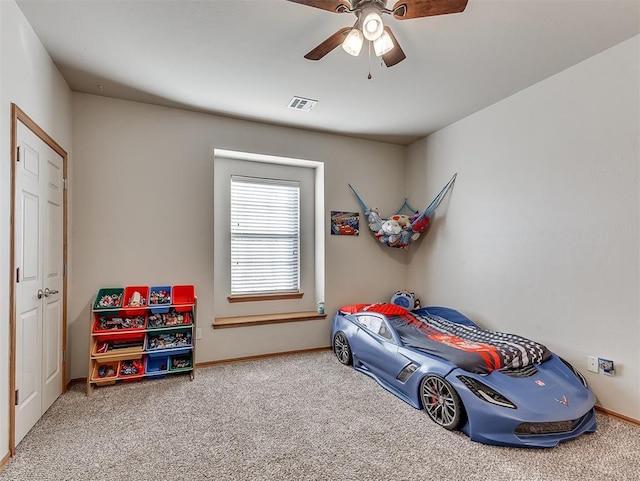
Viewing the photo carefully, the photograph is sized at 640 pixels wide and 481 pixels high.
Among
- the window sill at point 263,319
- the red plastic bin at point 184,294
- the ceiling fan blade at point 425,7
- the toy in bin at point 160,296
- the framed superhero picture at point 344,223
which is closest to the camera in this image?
the ceiling fan blade at point 425,7

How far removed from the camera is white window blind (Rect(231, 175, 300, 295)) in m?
4.09

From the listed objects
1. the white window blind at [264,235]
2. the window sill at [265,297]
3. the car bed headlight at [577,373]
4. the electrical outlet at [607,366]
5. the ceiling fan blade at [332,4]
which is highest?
the ceiling fan blade at [332,4]

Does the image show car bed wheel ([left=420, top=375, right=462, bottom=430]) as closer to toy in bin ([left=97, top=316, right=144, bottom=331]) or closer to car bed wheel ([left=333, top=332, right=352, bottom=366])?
car bed wheel ([left=333, top=332, right=352, bottom=366])

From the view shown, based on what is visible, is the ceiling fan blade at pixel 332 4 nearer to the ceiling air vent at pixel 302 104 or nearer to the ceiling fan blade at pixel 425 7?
the ceiling fan blade at pixel 425 7

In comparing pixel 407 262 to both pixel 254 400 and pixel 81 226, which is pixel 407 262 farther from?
pixel 81 226

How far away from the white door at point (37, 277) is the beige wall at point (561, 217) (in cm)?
382

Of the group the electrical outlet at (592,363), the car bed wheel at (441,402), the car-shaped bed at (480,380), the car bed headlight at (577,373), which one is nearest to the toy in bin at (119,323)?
the car-shaped bed at (480,380)

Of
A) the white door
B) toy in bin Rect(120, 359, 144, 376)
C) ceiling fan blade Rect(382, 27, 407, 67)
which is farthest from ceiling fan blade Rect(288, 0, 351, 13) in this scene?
toy in bin Rect(120, 359, 144, 376)

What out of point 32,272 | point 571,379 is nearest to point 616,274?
point 571,379

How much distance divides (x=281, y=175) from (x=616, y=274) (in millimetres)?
3401

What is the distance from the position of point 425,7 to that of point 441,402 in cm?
243

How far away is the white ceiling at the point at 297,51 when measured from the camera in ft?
6.97

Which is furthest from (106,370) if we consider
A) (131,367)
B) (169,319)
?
(169,319)

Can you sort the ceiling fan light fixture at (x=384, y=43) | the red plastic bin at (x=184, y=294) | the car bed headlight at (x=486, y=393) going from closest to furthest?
the ceiling fan light fixture at (x=384, y=43) < the car bed headlight at (x=486, y=393) < the red plastic bin at (x=184, y=294)
